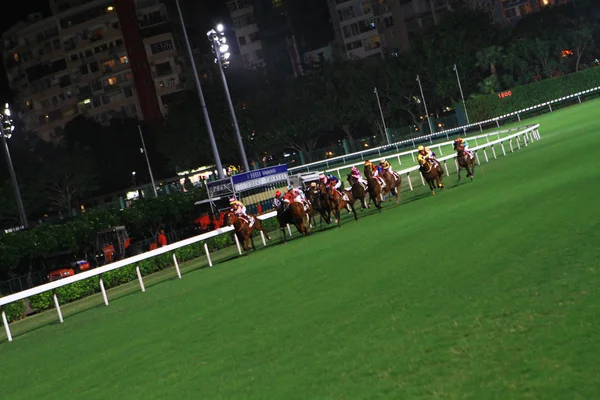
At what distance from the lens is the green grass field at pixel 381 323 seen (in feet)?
21.9

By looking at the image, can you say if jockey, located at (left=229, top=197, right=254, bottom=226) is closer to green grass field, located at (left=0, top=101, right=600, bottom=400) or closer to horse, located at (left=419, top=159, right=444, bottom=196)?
green grass field, located at (left=0, top=101, right=600, bottom=400)

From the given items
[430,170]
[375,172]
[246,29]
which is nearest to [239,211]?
[375,172]

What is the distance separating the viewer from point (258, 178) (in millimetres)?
32438

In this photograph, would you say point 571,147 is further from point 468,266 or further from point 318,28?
point 318,28

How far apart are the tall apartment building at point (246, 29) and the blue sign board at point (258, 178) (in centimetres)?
9248

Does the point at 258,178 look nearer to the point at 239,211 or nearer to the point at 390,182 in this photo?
the point at 390,182

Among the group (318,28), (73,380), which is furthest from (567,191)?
(318,28)

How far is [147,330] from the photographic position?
12.9 meters

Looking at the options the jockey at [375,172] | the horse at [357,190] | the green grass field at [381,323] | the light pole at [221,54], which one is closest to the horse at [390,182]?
the jockey at [375,172]

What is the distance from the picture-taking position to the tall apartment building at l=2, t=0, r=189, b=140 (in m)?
117

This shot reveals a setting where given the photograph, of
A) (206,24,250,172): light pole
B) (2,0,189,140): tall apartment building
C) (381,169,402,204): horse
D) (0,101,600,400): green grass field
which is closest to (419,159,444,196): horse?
(381,169,402,204): horse

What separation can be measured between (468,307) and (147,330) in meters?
5.79

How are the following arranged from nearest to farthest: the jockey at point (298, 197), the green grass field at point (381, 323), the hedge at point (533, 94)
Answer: the green grass field at point (381, 323) → the jockey at point (298, 197) → the hedge at point (533, 94)

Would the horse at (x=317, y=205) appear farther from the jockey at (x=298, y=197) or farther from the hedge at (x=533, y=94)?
the hedge at (x=533, y=94)
